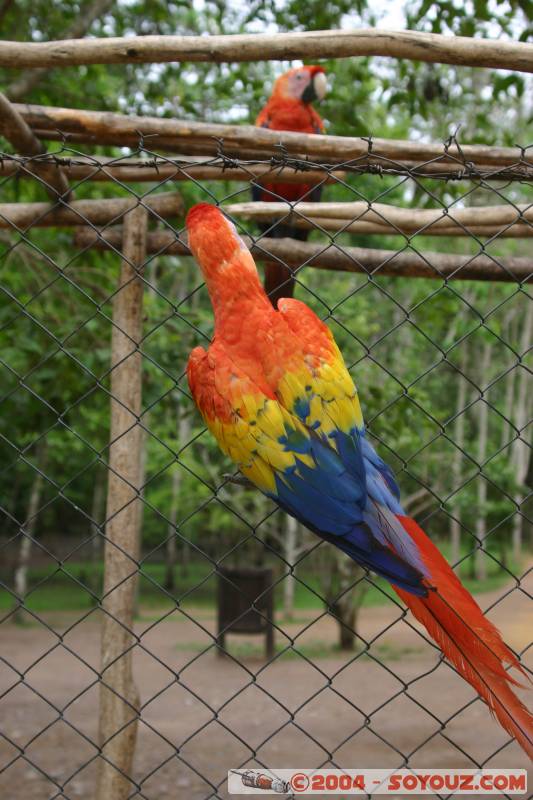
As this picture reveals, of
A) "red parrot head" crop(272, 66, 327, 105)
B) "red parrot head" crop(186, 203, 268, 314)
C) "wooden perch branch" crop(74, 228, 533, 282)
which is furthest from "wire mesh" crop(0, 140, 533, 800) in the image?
"red parrot head" crop(272, 66, 327, 105)

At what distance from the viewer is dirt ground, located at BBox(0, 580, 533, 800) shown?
4.57 m

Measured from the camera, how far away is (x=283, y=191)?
14.0 feet

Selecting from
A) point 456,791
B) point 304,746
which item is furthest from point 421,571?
point 304,746

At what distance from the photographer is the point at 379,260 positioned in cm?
219

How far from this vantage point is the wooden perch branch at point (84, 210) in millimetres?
2250

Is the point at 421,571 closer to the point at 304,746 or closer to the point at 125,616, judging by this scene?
the point at 125,616

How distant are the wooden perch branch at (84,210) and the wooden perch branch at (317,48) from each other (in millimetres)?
454

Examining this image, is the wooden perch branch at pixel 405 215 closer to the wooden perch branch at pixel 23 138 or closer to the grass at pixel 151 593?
the wooden perch branch at pixel 23 138

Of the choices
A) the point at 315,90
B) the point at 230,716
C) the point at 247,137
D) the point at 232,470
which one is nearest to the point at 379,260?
the point at 247,137

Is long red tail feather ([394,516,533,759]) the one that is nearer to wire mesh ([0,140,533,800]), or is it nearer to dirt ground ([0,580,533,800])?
wire mesh ([0,140,533,800])

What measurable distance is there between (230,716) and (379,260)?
5139mm

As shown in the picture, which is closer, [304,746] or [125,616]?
[125,616]

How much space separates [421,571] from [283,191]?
127 inches

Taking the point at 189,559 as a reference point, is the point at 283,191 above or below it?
above
